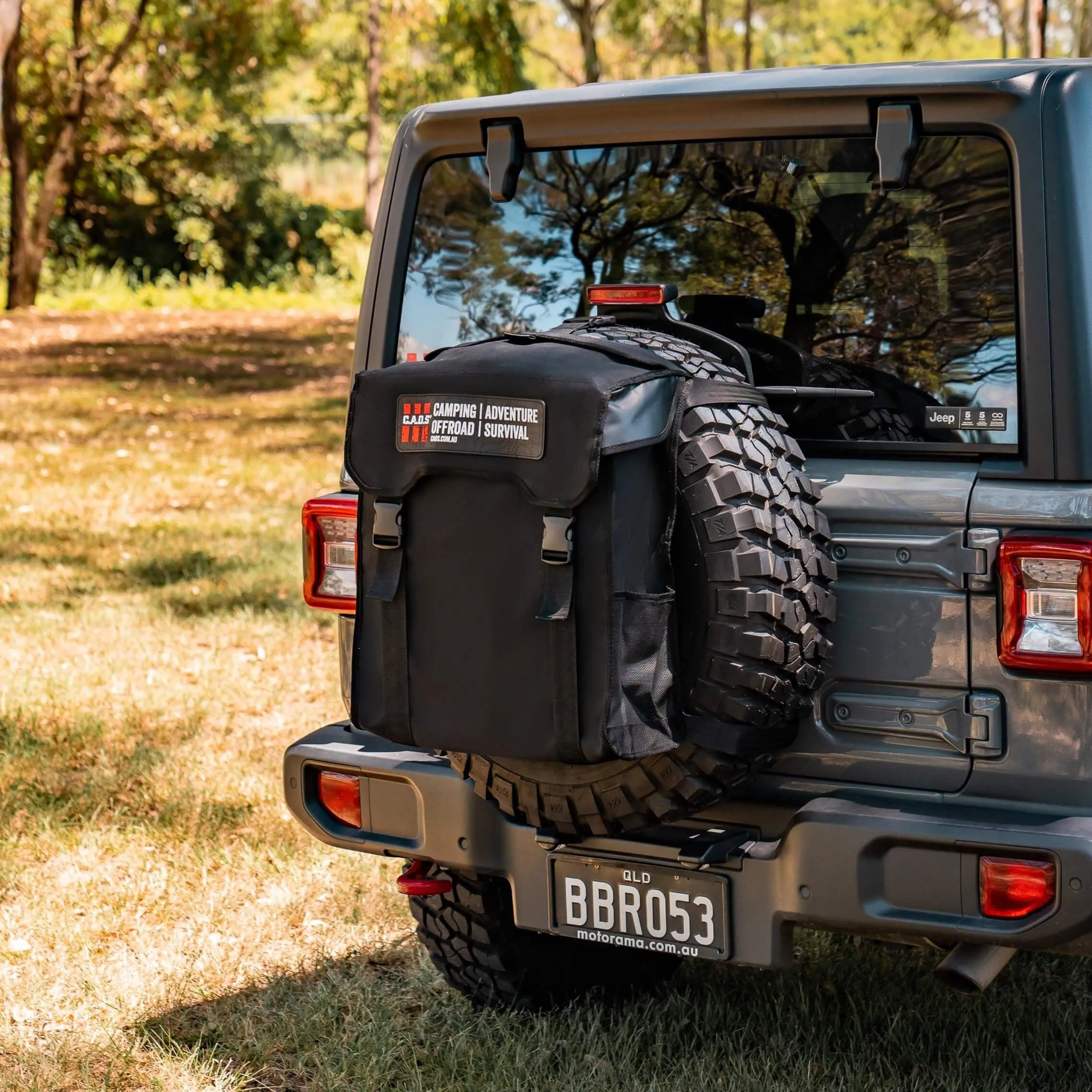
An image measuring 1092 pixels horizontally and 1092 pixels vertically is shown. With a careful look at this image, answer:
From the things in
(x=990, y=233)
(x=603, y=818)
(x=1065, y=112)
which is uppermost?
(x=1065, y=112)

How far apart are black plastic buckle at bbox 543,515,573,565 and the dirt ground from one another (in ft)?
4.42

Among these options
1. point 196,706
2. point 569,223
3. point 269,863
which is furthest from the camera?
point 196,706

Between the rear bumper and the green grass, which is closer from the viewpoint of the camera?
the rear bumper

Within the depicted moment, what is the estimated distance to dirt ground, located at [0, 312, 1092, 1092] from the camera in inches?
129

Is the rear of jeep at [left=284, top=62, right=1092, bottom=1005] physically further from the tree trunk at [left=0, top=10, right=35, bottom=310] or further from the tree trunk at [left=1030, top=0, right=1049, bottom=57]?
the tree trunk at [left=0, top=10, right=35, bottom=310]

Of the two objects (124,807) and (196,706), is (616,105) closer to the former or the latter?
(124,807)

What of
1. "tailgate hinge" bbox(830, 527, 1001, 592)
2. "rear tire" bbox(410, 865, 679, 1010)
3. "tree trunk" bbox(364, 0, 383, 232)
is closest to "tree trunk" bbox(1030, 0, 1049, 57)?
"tree trunk" bbox(364, 0, 383, 232)

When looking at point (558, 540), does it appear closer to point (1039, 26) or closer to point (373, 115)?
point (1039, 26)

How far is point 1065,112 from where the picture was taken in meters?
2.58

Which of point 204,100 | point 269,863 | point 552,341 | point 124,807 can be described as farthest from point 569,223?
point 204,100

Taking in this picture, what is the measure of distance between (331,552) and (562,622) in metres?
1.00

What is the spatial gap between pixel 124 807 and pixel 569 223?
263 centimetres

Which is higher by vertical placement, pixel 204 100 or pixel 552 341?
pixel 204 100

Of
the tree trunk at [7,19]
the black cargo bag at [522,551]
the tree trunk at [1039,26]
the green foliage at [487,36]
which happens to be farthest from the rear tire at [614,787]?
the green foliage at [487,36]
